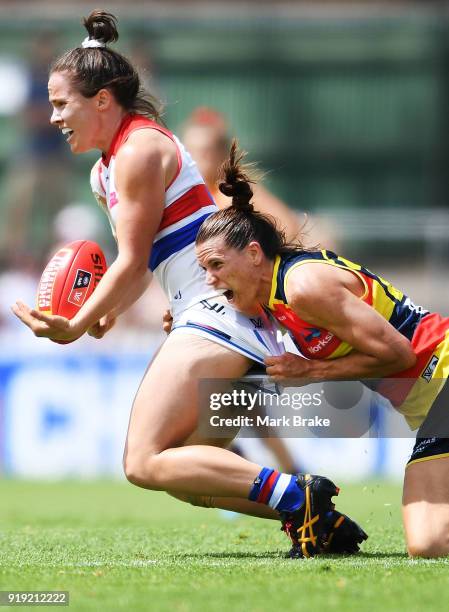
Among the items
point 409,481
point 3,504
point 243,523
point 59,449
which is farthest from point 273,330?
point 59,449

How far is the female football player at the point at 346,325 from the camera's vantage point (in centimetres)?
508

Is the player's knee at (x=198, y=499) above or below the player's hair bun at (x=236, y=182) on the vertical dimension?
below

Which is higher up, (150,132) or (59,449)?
(150,132)

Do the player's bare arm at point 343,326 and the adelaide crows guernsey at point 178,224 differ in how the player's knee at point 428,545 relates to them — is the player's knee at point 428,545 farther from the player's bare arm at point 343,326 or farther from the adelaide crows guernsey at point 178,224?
the adelaide crows guernsey at point 178,224

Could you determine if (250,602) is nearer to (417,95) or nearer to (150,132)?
(150,132)

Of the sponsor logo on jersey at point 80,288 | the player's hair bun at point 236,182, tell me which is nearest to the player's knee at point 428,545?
the player's hair bun at point 236,182

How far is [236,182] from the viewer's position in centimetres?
535

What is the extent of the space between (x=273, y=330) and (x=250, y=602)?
169cm

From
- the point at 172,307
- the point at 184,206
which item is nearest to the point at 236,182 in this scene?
the point at 184,206

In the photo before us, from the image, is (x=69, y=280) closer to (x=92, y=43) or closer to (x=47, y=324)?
(x=47, y=324)

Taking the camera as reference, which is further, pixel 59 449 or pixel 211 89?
pixel 211 89

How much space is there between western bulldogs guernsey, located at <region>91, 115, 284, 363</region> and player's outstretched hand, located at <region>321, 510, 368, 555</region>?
2.51 feet

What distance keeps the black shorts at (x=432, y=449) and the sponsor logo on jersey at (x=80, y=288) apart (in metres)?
1.67

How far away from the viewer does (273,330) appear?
551cm
